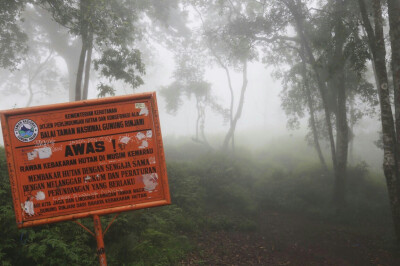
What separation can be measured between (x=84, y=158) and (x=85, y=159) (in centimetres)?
1

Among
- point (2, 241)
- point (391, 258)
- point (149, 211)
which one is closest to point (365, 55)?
point (391, 258)

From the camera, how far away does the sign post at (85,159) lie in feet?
8.43

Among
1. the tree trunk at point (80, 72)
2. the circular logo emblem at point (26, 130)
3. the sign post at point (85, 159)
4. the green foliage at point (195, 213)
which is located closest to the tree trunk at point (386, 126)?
the green foliage at point (195, 213)

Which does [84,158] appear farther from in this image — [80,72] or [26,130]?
[80,72]

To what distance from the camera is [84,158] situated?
2652 millimetres

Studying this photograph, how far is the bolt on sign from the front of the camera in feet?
8.43

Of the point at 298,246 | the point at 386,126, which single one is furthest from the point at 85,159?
the point at 386,126

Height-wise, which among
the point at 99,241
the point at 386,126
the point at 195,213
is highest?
the point at 386,126

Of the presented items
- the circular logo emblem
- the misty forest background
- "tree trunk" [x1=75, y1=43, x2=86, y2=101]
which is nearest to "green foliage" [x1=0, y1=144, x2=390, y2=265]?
the misty forest background

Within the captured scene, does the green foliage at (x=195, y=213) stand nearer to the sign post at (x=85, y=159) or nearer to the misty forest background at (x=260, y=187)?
the misty forest background at (x=260, y=187)

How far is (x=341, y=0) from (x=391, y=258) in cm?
1077

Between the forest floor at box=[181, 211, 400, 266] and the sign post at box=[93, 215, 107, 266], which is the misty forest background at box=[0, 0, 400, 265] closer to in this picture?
the forest floor at box=[181, 211, 400, 266]

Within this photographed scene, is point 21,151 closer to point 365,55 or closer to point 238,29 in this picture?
point 365,55

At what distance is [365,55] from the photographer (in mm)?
7551
